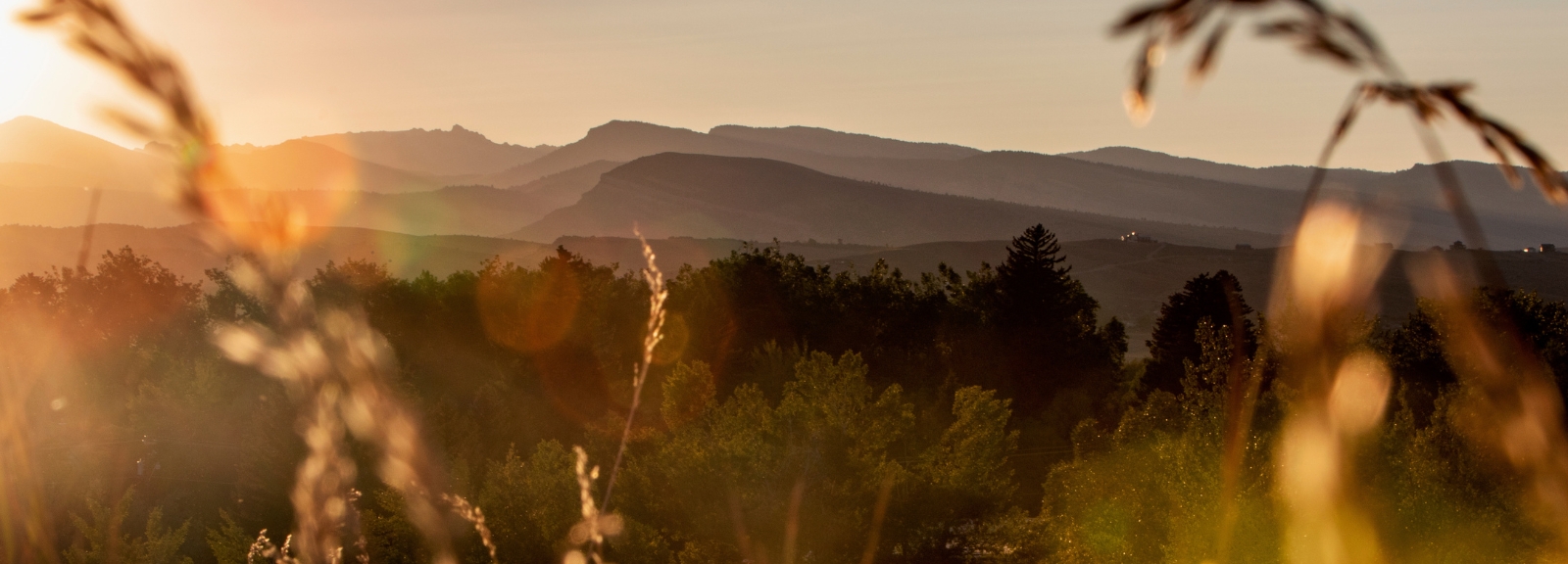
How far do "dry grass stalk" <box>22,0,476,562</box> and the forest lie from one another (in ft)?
1.13

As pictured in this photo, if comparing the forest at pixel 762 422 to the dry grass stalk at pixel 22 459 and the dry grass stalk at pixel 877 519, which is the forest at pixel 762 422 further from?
the dry grass stalk at pixel 22 459

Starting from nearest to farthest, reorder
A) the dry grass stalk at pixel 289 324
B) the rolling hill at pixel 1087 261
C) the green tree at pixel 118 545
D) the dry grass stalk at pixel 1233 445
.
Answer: the dry grass stalk at pixel 289 324 → the dry grass stalk at pixel 1233 445 → the green tree at pixel 118 545 → the rolling hill at pixel 1087 261

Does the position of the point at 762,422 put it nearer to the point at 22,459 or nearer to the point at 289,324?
the point at 22,459

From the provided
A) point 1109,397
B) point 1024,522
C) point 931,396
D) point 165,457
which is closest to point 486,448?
point 165,457

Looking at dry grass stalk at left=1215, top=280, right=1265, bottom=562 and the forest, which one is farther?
the forest

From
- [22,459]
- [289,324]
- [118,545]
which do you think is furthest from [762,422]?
[289,324]

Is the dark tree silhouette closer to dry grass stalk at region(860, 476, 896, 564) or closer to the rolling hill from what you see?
dry grass stalk at region(860, 476, 896, 564)

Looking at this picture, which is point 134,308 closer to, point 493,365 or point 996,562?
point 493,365

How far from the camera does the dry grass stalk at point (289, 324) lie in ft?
5.29

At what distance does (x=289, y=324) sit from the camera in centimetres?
179

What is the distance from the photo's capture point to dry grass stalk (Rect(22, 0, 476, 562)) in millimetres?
1613

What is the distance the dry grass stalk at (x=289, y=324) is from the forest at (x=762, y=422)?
344 mm

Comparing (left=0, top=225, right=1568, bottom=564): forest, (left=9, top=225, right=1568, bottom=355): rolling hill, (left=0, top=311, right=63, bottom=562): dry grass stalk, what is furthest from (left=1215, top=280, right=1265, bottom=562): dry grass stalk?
(left=9, top=225, right=1568, bottom=355): rolling hill

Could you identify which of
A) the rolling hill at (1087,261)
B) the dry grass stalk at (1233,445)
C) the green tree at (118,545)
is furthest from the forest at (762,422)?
the rolling hill at (1087,261)
